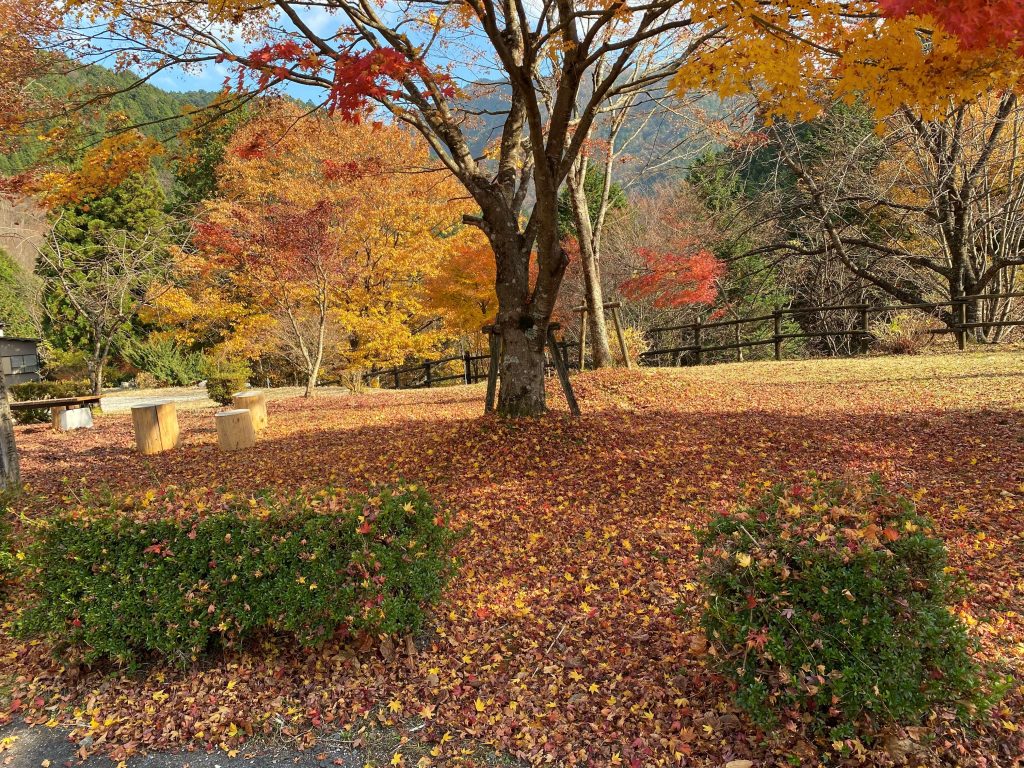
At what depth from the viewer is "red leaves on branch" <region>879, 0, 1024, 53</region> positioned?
273cm

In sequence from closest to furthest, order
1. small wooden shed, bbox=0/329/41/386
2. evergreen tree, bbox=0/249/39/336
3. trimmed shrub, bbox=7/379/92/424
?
trimmed shrub, bbox=7/379/92/424 < small wooden shed, bbox=0/329/41/386 < evergreen tree, bbox=0/249/39/336

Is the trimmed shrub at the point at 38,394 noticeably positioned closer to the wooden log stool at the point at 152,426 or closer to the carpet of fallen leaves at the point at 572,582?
the carpet of fallen leaves at the point at 572,582

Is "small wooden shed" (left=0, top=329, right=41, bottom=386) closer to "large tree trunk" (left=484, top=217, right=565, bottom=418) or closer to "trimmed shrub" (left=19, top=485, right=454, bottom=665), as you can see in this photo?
"large tree trunk" (left=484, top=217, right=565, bottom=418)

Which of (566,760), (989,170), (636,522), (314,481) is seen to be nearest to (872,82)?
(636,522)

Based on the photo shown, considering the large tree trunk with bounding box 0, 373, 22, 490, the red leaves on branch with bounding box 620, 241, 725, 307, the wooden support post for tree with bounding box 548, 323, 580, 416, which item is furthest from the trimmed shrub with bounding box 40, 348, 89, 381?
the wooden support post for tree with bounding box 548, 323, 580, 416

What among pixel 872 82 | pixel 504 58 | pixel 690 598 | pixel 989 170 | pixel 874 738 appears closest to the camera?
pixel 874 738

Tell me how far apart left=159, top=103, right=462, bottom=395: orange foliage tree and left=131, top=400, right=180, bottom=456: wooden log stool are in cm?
506

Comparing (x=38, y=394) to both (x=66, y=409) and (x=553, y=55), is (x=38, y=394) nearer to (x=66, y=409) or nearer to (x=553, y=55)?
(x=66, y=409)

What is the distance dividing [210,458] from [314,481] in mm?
2290

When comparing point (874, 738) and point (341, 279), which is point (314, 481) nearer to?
point (874, 738)

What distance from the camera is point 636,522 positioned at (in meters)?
4.16

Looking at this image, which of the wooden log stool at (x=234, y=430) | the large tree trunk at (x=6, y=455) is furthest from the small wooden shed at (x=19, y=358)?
the large tree trunk at (x=6, y=455)

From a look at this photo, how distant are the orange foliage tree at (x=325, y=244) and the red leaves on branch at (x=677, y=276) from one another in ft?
19.9

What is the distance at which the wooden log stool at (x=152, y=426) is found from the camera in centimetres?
723
